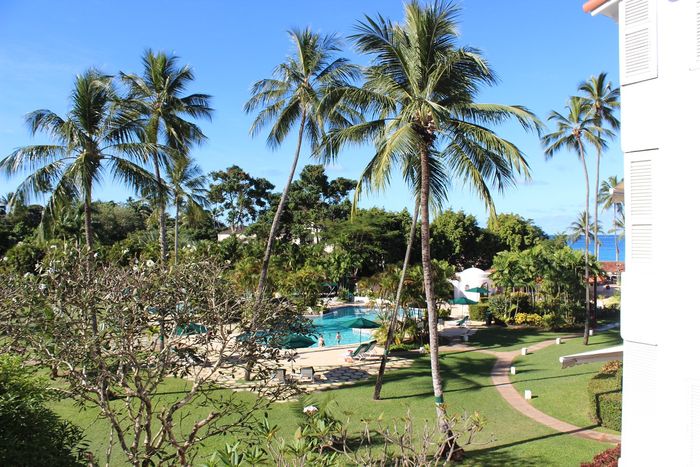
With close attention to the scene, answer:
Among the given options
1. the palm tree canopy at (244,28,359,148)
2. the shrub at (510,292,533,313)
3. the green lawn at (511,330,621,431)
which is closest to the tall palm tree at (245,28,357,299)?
the palm tree canopy at (244,28,359,148)

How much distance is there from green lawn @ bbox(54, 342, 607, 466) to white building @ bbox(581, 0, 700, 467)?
3319 mm

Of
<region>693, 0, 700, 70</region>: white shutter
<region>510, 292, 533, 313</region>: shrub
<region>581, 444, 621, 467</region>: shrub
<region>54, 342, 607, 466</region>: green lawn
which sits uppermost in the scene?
<region>693, 0, 700, 70</region>: white shutter

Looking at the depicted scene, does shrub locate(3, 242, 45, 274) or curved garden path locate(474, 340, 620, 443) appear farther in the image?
shrub locate(3, 242, 45, 274)

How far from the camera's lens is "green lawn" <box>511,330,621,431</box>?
571 inches

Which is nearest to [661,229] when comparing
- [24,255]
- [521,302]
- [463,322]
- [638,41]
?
[638,41]

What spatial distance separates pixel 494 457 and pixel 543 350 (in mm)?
12726

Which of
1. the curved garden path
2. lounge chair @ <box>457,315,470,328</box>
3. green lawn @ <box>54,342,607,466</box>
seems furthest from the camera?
lounge chair @ <box>457,315,470,328</box>

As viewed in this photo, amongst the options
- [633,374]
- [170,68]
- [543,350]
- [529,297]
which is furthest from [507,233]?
[633,374]

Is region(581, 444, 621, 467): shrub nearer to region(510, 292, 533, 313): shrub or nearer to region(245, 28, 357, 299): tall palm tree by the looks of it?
region(245, 28, 357, 299): tall palm tree

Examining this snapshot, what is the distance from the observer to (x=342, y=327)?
30.9 m

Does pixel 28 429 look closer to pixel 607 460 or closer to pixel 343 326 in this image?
pixel 607 460

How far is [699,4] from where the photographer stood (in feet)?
20.0

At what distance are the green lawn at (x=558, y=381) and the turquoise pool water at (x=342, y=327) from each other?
8682 millimetres

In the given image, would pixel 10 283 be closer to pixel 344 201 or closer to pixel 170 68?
pixel 170 68
